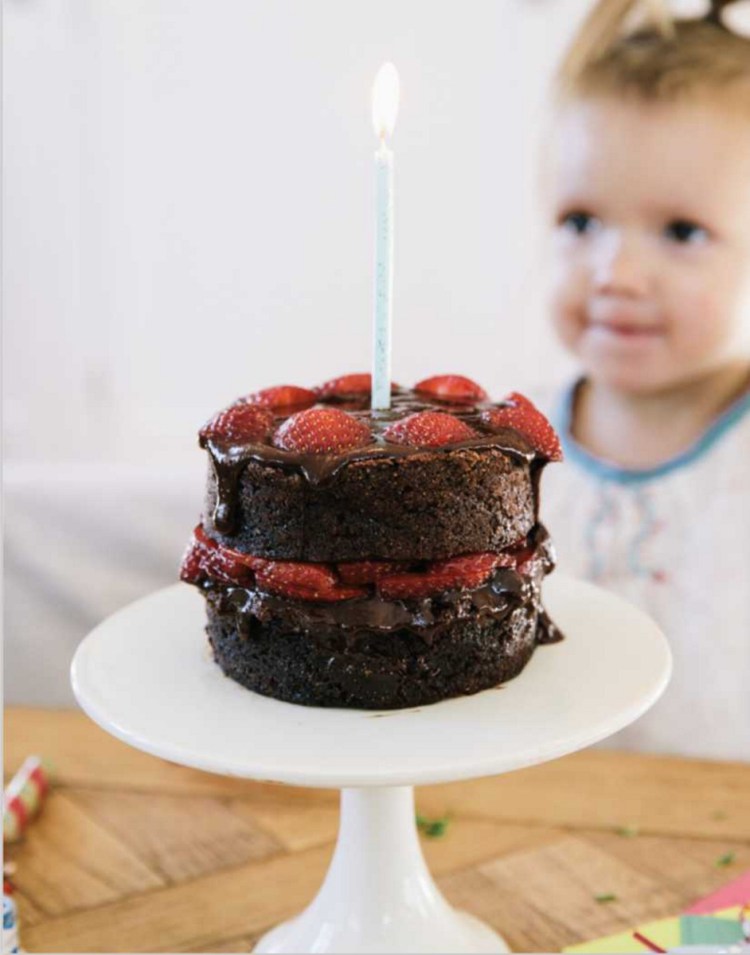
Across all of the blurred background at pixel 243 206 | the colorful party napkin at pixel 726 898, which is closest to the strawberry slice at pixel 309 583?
Result: the colorful party napkin at pixel 726 898

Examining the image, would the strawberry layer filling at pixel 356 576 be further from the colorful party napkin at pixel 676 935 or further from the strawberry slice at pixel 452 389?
the colorful party napkin at pixel 676 935

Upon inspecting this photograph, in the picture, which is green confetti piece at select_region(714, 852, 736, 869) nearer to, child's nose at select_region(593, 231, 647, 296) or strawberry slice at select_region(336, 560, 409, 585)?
strawberry slice at select_region(336, 560, 409, 585)

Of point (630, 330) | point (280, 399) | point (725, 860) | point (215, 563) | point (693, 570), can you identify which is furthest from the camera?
point (693, 570)

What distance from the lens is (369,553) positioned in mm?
1132

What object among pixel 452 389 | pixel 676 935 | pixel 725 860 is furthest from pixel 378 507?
pixel 725 860

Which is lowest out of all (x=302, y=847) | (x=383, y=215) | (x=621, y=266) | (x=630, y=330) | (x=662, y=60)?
(x=302, y=847)

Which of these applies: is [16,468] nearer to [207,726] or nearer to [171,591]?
[171,591]

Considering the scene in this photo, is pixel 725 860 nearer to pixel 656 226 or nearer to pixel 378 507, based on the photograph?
pixel 378 507

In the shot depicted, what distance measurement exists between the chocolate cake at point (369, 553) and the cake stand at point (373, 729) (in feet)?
0.13

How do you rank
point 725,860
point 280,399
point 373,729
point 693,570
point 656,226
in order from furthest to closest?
point 693,570
point 656,226
point 725,860
point 280,399
point 373,729

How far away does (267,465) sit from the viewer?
3.74 feet

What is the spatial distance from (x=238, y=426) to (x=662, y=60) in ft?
5.24

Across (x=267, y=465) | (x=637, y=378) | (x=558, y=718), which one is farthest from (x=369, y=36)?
(x=558, y=718)

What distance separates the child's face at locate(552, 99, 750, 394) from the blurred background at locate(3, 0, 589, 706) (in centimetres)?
46
